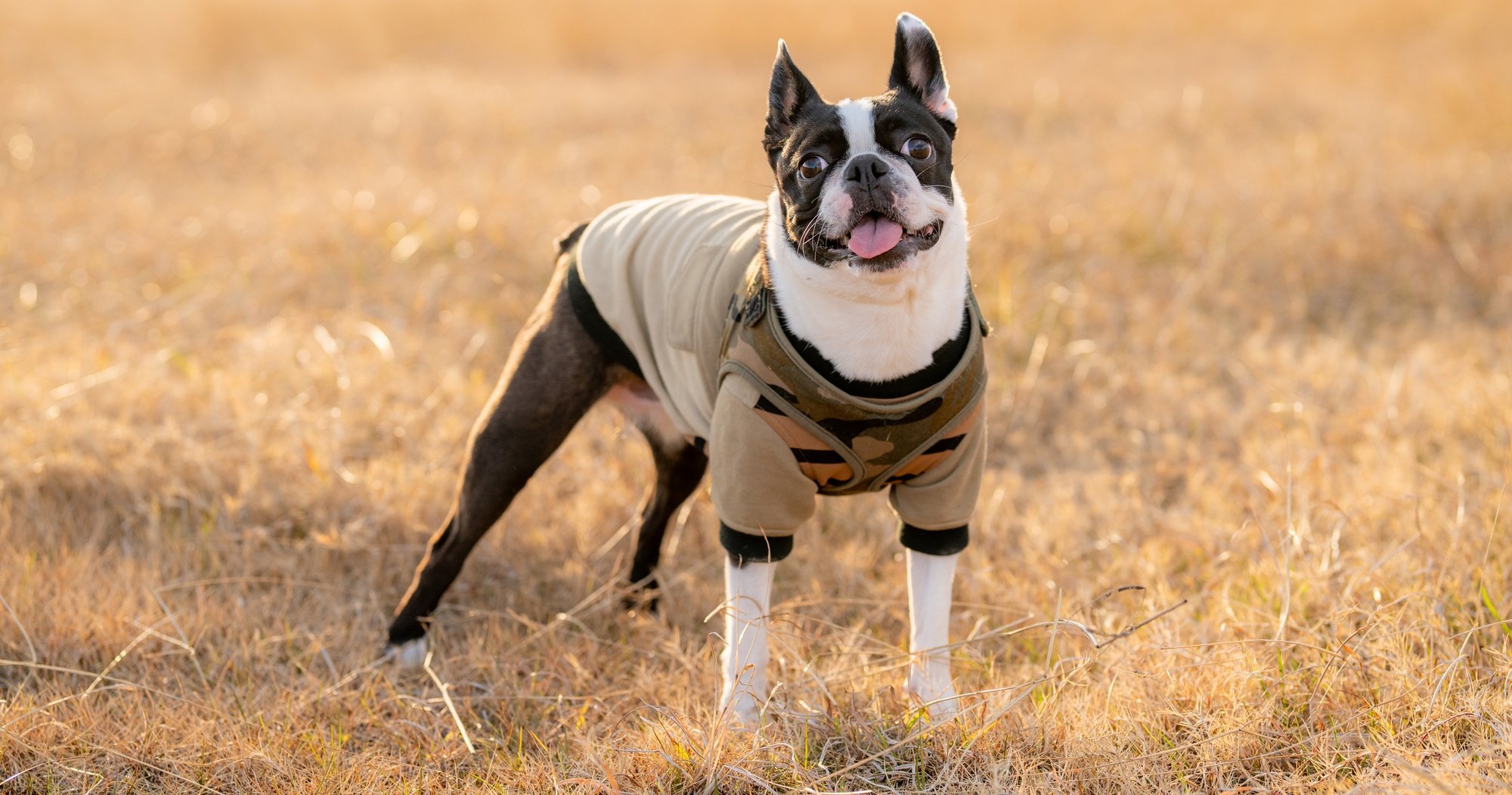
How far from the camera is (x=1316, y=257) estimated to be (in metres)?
6.88

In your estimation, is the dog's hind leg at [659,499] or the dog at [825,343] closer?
the dog at [825,343]

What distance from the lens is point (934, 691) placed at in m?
3.06

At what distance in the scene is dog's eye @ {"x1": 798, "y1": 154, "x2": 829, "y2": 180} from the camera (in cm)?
284

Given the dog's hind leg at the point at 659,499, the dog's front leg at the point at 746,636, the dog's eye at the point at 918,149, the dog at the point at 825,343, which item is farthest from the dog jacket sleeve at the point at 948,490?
the dog's hind leg at the point at 659,499

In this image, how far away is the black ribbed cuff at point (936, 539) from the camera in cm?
302

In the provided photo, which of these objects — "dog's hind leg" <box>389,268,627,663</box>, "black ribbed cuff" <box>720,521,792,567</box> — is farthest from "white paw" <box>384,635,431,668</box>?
"black ribbed cuff" <box>720,521,792,567</box>

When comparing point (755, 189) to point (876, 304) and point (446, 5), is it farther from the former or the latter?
point (446, 5)

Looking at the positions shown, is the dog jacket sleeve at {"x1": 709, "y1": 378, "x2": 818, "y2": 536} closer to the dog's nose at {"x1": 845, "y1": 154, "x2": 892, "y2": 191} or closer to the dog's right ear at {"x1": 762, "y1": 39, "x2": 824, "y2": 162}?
the dog's nose at {"x1": 845, "y1": 154, "x2": 892, "y2": 191}

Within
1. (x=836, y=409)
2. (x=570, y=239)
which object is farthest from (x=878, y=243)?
(x=570, y=239)

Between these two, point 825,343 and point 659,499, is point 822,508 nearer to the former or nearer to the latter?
point 659,499

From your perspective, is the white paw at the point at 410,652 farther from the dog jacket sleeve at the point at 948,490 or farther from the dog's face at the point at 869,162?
the dog's face at the point at 869,162

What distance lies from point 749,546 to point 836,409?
1.36 ft

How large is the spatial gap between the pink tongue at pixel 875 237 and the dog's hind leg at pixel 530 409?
1019 millimetres

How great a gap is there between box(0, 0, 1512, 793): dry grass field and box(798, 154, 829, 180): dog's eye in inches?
47.0
